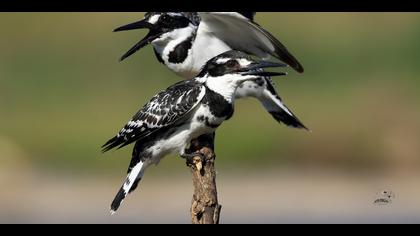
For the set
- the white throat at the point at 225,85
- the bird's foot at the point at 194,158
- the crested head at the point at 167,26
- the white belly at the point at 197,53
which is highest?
the crested head at the point at 167,26

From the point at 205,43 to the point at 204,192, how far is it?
143 centimetres

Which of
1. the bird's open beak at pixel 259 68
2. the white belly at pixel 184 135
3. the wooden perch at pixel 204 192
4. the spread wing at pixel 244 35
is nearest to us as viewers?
the wooden perch at pixel 204 192

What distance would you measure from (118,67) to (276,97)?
517cm

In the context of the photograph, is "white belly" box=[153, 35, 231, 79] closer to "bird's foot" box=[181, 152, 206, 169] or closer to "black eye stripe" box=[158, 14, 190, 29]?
"black eye stripe" box=[158, 14, 190, 29]

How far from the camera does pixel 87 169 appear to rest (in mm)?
13844

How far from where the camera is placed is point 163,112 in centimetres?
834

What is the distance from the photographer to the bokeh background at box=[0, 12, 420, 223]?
1348 cm

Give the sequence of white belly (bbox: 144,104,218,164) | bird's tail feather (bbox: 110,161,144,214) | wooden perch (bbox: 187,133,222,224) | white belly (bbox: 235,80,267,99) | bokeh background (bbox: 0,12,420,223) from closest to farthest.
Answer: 1. wooden perch (bbox: 187,133,222,224)
2. white belly (bbox: 144,104,218,164)
3. bird's tail feather (bbox: 110,161,144,214)
4. white belly (bbox: 235,80,267,99)
5. bokeh background (bbox: 0,12,420,223)

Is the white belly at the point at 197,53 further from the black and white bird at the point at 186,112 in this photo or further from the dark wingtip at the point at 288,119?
the black and white bird at the point at 186,112

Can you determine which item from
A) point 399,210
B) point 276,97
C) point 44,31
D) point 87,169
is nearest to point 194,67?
point 276,97

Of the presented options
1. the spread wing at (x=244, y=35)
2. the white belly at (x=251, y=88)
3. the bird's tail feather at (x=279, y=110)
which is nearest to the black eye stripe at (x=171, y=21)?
the spread wing at (x=244, y=35)

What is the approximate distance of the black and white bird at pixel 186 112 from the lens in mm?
8289

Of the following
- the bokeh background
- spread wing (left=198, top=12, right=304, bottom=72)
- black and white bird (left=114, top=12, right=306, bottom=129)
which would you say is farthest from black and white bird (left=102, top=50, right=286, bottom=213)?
the bokeh background

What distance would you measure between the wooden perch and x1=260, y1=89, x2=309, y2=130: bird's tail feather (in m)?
0.85
